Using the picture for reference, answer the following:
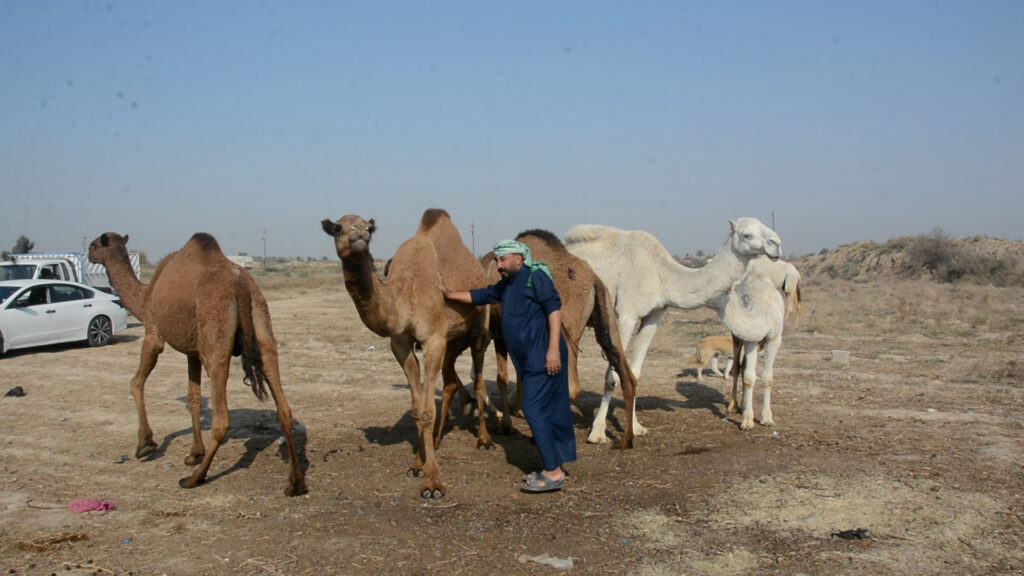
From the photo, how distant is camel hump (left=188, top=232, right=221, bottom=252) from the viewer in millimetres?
7125

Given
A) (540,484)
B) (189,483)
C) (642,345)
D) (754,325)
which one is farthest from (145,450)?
(754,325)

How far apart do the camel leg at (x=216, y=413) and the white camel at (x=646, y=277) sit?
3.86m

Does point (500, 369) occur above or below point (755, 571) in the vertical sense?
above

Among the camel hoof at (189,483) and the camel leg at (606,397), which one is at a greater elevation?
the camel leg at (606,397)

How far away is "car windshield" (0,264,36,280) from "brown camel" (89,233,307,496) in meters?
13.9

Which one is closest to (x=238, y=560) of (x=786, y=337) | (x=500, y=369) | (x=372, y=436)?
(x=372, y=436)

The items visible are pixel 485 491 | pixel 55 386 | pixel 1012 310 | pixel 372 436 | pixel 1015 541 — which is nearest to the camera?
pixel 1015 541

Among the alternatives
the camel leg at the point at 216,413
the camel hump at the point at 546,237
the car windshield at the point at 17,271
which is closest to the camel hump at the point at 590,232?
the camel hump at the point at 546,237

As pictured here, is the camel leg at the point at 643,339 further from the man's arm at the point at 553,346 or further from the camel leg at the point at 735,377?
the man's arm at the point at 553,346

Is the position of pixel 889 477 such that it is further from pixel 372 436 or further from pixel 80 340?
pixel 80 340

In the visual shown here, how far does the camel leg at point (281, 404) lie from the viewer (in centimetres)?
610

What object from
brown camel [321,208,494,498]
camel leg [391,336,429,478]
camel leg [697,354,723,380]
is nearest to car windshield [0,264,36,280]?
brown camel [321,208,494,498]

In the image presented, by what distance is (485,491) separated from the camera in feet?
20.3

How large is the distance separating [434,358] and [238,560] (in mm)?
2297
